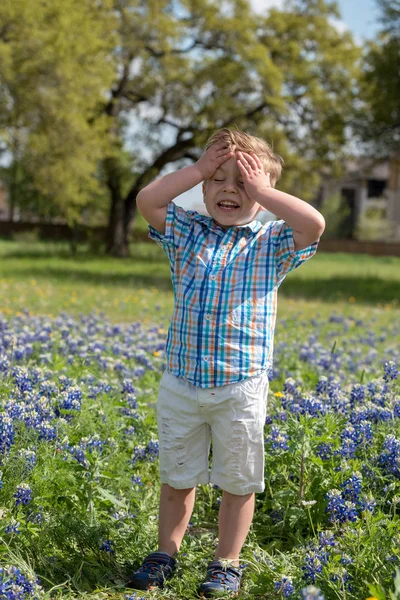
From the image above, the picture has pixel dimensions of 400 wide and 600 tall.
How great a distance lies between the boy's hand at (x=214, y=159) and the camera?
10.0 ft

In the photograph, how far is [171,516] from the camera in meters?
3.16

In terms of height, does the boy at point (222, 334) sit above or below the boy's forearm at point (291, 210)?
below

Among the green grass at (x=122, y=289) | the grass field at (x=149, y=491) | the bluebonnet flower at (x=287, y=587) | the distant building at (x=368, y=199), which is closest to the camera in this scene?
the bluebonnet flower at (x=287, y=587)

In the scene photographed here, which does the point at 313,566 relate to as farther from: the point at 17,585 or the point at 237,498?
the point at 17,585

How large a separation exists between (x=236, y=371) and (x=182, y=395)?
235 mm

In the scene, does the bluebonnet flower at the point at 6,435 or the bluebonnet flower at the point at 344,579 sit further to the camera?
the bluebonnet flower at the point at 6,435

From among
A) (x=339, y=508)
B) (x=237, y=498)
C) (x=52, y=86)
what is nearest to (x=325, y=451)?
(x=339, y=508)

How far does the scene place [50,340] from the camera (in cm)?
565

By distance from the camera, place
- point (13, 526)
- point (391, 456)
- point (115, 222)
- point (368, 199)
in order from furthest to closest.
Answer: point (368, 199) < point (115, 222) < point (391, 456) < point (13, 526)

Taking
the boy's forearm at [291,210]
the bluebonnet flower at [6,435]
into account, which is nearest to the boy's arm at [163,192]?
the boy's forearm at [291,210]

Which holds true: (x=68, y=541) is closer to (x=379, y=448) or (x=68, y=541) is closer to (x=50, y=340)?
(x=379, y=448)

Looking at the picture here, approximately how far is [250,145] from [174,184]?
34 centimetres

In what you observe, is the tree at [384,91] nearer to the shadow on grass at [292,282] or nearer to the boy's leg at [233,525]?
the shadow on grass at [292,282]

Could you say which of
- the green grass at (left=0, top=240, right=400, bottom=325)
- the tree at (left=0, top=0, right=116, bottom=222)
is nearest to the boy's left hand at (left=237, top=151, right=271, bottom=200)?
the green grass at (left=0, top=240, right=400, bottom=325)
